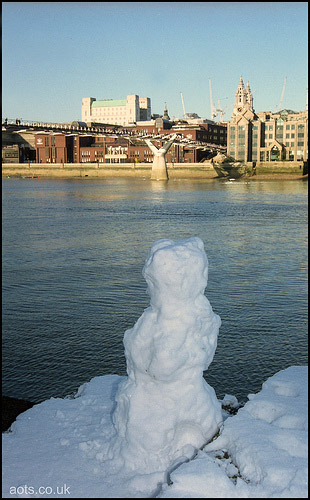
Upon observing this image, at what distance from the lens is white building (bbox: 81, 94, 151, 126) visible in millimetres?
177875

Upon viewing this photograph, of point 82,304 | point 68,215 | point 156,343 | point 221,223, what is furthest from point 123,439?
point 68,215

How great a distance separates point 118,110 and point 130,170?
86.0m

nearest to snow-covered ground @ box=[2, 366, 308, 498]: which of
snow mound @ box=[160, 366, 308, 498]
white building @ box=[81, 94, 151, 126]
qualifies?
snow mound @ box=[160, 366, 308, 498]

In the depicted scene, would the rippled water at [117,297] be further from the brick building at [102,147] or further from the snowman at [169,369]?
the brick building at [102,147]

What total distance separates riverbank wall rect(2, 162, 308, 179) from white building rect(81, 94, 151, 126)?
67714mm

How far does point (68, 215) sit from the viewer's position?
38594mm

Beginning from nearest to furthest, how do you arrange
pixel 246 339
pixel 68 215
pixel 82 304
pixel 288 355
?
pixel 288 355, pixel 246 339, pixel 82 304, pixel 68 215

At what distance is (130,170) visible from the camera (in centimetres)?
10075

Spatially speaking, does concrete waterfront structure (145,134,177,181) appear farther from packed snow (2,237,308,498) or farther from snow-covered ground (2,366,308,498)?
packed snow (2,237,308,498)

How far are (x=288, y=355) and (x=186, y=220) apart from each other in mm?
24907

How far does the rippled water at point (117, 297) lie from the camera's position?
32.7 feet

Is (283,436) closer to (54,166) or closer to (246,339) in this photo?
(246,339)

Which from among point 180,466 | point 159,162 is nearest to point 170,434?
point 180,466

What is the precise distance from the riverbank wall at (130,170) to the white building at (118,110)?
6771 cm
